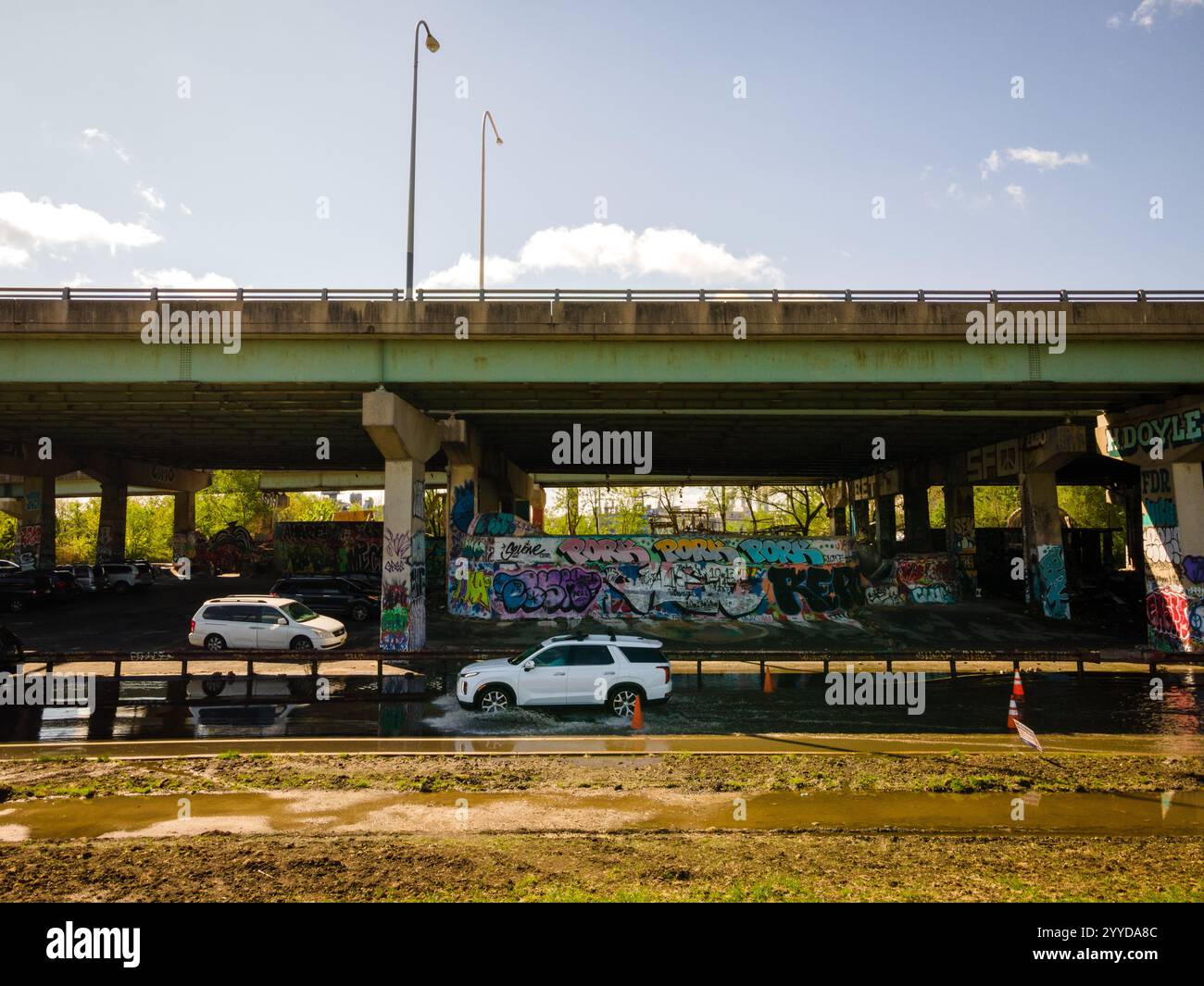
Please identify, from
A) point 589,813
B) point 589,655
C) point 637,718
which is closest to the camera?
point 589,813

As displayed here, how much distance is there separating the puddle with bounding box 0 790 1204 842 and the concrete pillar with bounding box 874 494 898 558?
133ft

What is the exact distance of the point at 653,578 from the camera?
1093 inches

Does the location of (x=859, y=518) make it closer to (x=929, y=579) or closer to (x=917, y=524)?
(x=917, y=524)

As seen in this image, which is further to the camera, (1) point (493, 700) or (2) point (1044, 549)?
(2) point (1044, 549)

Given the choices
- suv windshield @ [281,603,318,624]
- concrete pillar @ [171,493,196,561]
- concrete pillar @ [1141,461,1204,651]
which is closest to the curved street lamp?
suv windshield @ [281,603,318,624]

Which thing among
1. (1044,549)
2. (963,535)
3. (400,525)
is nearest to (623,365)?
(400,525)

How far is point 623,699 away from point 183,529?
50.3 metres

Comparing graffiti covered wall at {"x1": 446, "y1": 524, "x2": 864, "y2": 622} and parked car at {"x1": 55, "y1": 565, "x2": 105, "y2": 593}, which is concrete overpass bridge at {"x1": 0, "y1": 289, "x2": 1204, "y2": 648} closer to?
graffiti covered wall at {"x1": 446, "y1": 524, "x2": 864, "y2": 622}

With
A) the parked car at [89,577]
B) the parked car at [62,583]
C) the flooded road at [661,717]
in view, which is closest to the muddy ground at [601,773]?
the flooded road at [661,717]

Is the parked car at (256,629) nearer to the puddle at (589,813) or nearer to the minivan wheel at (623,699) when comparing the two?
the minivan wheel at (623,699)

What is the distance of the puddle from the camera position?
8164mm

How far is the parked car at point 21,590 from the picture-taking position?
103 feet
